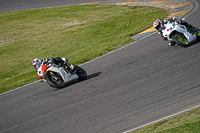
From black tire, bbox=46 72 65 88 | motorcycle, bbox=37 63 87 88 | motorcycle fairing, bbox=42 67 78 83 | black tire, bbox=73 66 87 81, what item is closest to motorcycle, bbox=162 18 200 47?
black tire, bbox=73 66 87 81

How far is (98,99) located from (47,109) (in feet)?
5.77

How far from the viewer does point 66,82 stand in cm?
1227

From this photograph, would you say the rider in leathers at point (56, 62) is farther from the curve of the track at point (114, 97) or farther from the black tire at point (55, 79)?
the curve of the track at point (114, 97)

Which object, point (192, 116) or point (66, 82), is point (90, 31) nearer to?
point (66, 82)

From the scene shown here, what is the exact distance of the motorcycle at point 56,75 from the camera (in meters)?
12.0

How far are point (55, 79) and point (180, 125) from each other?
6.41 meters

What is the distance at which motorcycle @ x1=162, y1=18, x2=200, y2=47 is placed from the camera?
13.4 metres

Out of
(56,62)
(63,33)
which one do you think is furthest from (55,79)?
(63,33)

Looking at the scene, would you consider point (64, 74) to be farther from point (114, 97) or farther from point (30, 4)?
point (30, 4)

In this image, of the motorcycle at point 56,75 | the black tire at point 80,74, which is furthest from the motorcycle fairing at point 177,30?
the motorcycle at point 56,75

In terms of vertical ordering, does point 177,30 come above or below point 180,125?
above

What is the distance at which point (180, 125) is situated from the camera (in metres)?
7.01

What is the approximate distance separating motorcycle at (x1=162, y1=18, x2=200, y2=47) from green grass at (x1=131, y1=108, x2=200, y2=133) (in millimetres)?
6178

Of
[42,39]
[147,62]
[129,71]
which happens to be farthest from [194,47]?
[42,39]
